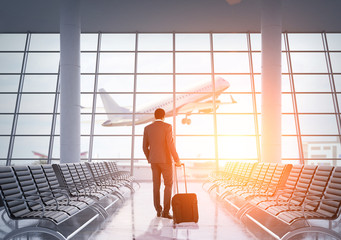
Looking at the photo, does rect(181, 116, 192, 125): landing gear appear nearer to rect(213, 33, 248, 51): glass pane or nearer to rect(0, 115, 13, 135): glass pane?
rect(213, 33, 248, 51): glass pane

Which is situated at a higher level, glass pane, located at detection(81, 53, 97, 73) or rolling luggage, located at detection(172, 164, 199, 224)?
glass pane, located at detection(81, 53, 97, 73)

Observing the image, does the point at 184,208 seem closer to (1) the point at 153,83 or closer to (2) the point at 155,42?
(1) the point at 153,83

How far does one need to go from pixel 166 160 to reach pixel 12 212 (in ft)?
7.23

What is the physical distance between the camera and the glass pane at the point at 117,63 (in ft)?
39.1

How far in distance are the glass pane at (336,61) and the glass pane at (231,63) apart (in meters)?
3.17

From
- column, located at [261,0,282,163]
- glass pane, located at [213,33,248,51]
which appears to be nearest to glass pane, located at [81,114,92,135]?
glass pane, located at [213,33,248,51]

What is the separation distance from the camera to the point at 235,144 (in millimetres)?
11344

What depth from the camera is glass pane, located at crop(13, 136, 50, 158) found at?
1118 centimetres

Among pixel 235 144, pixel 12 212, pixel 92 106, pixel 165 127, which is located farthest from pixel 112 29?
pixel 12 212

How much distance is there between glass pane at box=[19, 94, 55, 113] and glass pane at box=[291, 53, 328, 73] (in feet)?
29.7

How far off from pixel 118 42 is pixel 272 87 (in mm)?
6326

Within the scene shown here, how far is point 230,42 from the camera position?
12586 mm

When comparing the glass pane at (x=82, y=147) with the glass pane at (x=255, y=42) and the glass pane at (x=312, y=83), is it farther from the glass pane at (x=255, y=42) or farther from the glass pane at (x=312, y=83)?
the glass pane at (x=312, y=83)

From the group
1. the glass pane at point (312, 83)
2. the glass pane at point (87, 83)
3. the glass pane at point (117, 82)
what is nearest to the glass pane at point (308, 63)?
the glass pane at point (312, 83)
